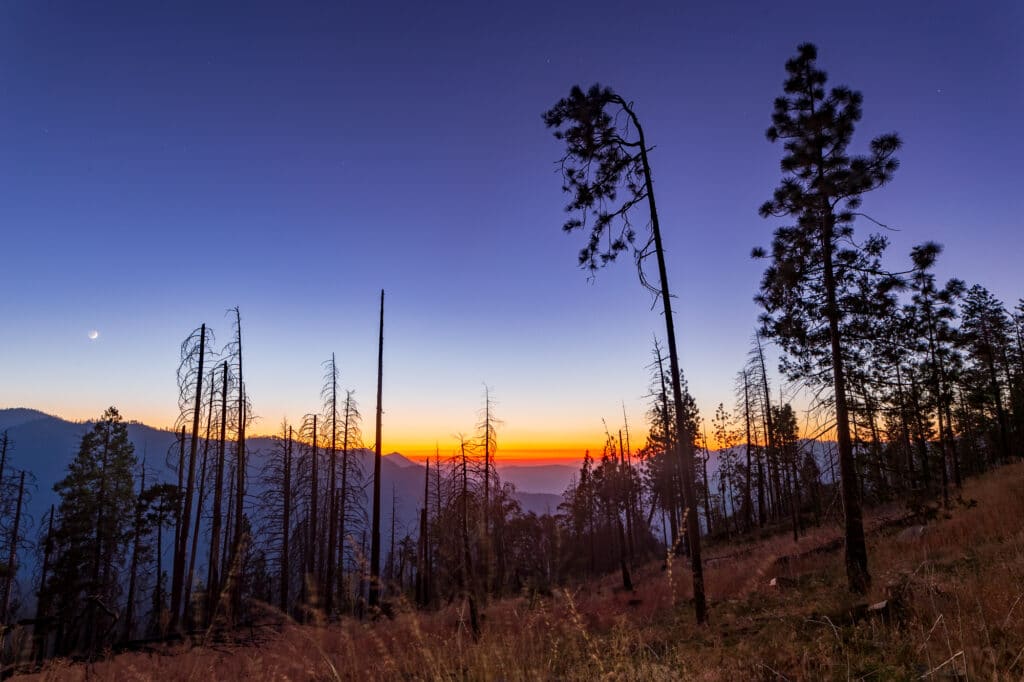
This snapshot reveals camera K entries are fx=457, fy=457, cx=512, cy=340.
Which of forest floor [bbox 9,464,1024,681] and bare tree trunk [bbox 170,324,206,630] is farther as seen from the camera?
bare tree trunk [bbox 170,324,206,630]

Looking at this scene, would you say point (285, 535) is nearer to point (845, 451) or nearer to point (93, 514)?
point (93, 514)

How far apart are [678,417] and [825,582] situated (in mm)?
7729

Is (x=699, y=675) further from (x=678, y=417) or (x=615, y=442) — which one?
(x=615, y=442)

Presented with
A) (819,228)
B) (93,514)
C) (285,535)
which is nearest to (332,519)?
(285,535)

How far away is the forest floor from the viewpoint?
14.3 ft

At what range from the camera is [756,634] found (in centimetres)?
883

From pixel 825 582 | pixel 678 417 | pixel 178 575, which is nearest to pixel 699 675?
pixel 678 417

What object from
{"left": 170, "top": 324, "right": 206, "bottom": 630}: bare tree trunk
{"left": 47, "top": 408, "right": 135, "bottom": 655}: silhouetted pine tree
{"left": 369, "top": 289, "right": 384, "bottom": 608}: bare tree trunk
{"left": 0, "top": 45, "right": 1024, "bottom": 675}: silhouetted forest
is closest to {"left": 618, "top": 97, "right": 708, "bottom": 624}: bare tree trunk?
{"left": 0, "top": 45, "right": 1024, "bottom": 675}: silhouetted forest

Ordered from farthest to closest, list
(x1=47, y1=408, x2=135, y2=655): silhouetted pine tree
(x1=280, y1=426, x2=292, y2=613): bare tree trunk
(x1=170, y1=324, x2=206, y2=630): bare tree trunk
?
1. (x1=47, y1=408, x2=135, y2=655): silhouetted pine tree
2. (x1=280, y1=426, x2=292, y2=613): bare tree trunk
3. (x1=170, y1=324, x2=206, y2=630): bare tree trunk

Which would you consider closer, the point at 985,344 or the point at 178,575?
the point at 178,575

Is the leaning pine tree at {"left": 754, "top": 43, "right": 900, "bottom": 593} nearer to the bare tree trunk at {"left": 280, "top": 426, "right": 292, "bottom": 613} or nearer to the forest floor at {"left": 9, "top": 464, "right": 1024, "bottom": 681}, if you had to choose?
the forest floor at {"left": 9, "top": 464, "right": 1024, "bottom": 681}

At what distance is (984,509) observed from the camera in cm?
1567

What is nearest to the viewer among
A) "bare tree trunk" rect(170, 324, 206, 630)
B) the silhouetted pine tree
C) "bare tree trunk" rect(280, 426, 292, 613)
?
"bare tree trunk" rect(170, 324, 206, 630)

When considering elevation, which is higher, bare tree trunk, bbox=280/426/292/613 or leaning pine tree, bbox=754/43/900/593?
leaning pine tree, bbox=754/43/900/593
